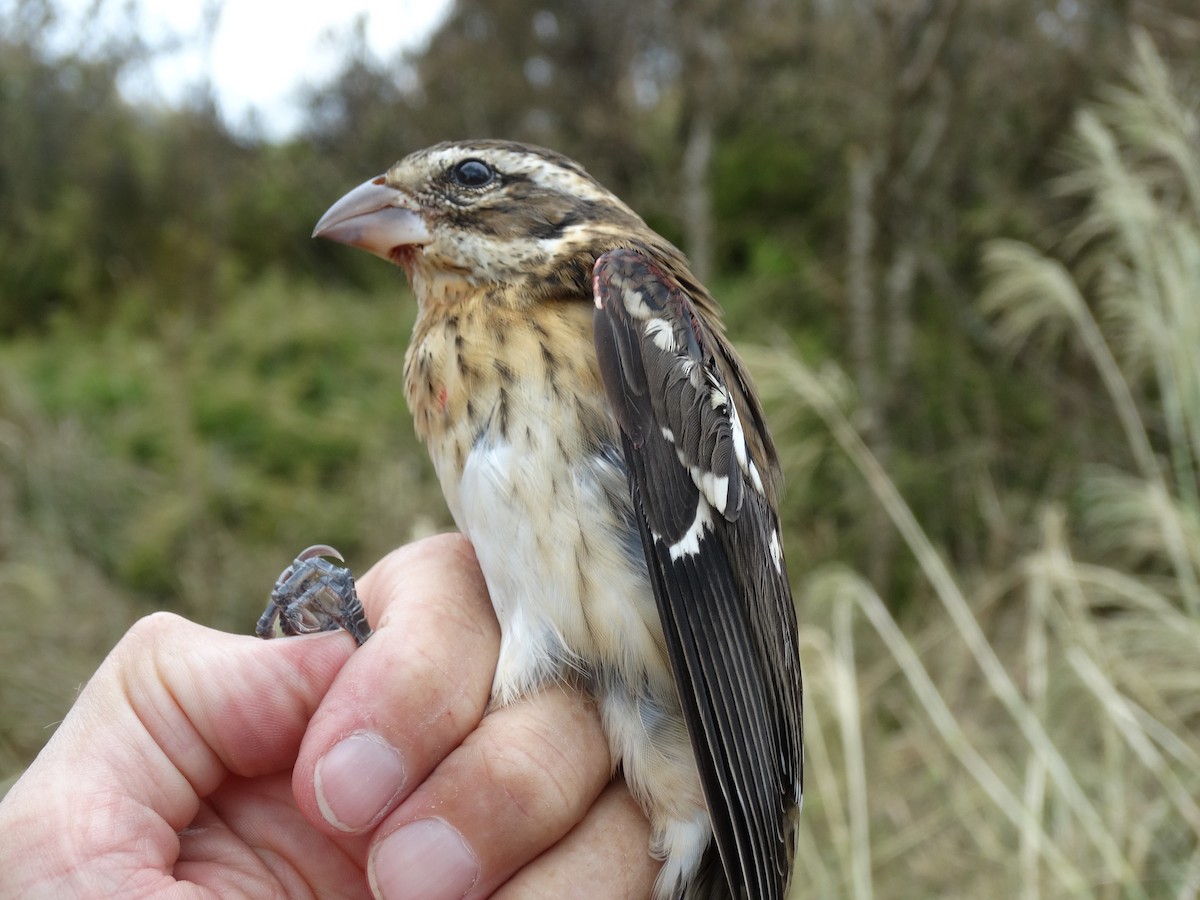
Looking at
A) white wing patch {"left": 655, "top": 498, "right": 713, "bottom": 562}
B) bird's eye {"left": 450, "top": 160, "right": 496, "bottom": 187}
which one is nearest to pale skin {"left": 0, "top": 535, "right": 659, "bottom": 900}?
white wing patch {"left": 655, "top": 498, "right": 713, "bottom": 562}

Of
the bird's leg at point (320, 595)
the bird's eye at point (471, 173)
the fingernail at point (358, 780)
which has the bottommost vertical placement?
the fingernail at point (358, 780)

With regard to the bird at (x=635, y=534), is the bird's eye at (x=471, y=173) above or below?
above

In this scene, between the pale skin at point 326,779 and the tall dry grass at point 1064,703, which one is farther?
the tall dry grass at point 1064,703

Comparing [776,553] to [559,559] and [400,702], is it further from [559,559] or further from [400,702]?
[400,702]

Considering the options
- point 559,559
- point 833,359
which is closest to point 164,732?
point 559,559

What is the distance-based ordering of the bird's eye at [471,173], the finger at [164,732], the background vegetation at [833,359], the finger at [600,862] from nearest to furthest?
the finger at [164,732] → the finger at [600,862] → the bird's eye at [471,173] → the background vegetation at [833,359]

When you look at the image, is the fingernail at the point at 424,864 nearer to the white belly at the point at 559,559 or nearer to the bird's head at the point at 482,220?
the white belly at the point at 559,559

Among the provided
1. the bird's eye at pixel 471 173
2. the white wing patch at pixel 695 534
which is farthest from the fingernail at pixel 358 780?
the bird's eye at pixel 471 173
